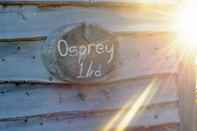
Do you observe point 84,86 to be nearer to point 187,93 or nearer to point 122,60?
point 122,60

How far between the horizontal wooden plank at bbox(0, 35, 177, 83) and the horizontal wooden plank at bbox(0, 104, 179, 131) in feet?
0.55

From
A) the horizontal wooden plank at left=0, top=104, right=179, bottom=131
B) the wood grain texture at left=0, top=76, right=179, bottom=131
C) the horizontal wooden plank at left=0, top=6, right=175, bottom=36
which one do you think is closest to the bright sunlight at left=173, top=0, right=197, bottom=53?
the horizontal wooden plank at left=0, top=6, right=175, bottom=36

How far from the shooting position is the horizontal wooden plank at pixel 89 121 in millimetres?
1479

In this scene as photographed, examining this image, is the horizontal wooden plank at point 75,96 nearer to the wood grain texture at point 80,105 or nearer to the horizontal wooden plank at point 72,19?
the wood grain texture at point 80,105

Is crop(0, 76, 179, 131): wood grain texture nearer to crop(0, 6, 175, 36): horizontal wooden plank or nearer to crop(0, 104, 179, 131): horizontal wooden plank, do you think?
crop(0, 104, 179, 131): horizontal wooden plank

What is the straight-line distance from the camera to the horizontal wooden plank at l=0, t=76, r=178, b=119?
145 cm

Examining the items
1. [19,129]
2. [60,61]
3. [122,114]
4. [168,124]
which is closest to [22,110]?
[19,129]

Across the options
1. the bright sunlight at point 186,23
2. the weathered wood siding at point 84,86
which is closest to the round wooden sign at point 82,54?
the weathered wood siding at point 84,86

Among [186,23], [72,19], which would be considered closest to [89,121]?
[72,19]

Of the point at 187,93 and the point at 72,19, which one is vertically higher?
the point at 72,19

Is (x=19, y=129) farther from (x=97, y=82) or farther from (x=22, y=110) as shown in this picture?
(x=97, y=82)

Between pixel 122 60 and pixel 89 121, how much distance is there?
31cm

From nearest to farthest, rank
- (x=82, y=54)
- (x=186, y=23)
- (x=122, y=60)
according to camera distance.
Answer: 1. (x=82, y=54)
2. (x=122, y=60)
3. (x=186, y=23)

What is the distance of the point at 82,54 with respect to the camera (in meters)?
1.48
